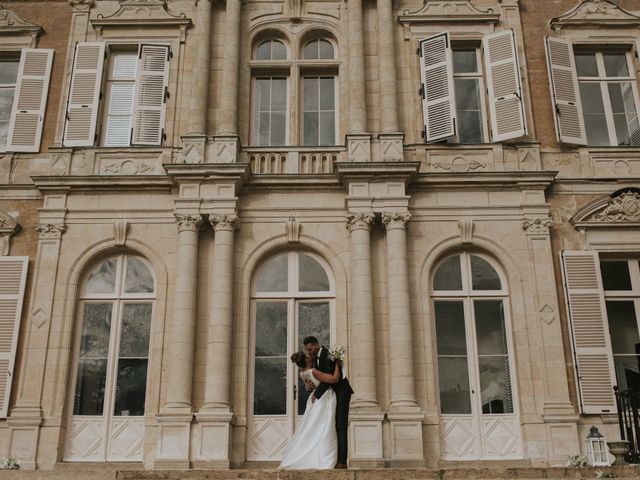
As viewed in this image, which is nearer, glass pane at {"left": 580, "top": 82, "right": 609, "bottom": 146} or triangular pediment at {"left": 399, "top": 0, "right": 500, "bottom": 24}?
glass pane at {"left": 580, "top": 82, "right": 609, "bottom": 146}

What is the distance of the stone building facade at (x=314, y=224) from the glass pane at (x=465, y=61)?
45mm

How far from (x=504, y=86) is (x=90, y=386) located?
9.09 metres

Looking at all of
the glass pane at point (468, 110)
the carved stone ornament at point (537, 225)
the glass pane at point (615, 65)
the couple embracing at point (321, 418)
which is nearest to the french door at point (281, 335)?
the couple embracing at point (321, 418)

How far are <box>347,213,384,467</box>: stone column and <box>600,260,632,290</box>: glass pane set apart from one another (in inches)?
165

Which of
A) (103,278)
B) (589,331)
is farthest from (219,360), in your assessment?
(589,331)

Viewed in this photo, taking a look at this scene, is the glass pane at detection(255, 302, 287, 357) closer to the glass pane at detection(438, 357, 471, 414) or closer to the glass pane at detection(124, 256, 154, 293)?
the glass pane at detection(124, 256, 154, 293)

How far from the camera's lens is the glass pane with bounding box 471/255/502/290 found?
1296cm

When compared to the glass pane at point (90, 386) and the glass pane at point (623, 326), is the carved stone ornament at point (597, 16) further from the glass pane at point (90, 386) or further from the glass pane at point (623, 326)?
the glass pane at point (90, 386)

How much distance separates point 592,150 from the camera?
44.8 feet

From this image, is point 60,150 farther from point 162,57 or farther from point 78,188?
point 162,57

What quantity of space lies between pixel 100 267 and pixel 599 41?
1034cm

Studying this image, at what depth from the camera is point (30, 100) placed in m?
14.1

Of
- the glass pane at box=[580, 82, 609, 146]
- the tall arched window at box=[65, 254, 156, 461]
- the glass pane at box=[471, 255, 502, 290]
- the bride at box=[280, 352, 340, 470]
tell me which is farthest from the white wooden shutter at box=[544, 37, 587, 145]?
the tall arched window at box=[65, 254, 156, 461]

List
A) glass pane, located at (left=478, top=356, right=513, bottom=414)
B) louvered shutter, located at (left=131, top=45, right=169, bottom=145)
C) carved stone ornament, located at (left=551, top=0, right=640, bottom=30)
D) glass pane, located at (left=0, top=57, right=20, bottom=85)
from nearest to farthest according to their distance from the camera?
glass pane, located at (left=478, top=356, right=513, bottom=414), louvered shutter, located at (left=131, top=45, right=169, bottom=145), carved stone ornament, located at (left=551, top=0, right=640, bottom=30), glass pane, located at (left=0, top=57, right=20, bottom=85)
